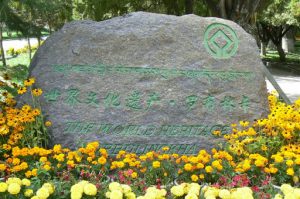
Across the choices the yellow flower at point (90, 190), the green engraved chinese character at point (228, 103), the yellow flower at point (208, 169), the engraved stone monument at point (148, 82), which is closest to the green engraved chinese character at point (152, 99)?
the engraved stone monument at point (148, 82)

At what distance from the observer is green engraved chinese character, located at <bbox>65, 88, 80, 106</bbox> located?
15.4 feet

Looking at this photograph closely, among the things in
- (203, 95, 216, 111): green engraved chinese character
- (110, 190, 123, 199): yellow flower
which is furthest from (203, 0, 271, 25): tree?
(110, 190, 123, 199): yellow flower

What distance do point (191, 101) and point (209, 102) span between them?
0.21 m

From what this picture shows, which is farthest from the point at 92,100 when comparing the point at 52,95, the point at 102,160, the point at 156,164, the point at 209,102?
the point at 209,102

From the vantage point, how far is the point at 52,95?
472 cm

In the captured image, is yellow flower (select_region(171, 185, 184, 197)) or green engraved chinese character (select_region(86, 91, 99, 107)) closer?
yellow flower (select_region(171, 185, 184, 197))

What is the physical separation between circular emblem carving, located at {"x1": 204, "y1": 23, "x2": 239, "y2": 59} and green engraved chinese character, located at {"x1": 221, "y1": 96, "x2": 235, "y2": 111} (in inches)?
19.1

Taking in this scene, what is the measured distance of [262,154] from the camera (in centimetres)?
452

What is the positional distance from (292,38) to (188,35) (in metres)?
32.9

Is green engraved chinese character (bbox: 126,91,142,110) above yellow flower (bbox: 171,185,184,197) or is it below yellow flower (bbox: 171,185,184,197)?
above

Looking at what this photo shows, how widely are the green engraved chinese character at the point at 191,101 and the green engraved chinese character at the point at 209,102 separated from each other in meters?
0.11

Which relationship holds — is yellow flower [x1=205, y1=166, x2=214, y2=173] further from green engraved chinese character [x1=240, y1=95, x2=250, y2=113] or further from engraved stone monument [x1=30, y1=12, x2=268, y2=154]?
green engraved chinese character [x1=240, y1=95, x2=250, y2=113]

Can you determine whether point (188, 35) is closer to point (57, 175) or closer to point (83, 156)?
point (83, 156)

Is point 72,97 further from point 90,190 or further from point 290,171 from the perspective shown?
point 290,171
